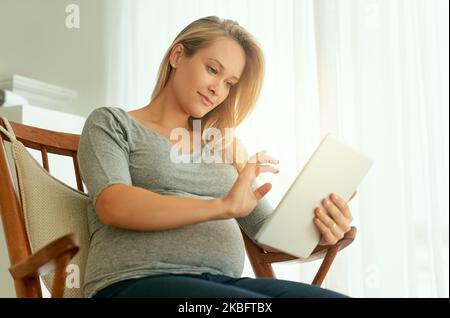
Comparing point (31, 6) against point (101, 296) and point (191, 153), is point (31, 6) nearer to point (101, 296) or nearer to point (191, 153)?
point (191, 153)

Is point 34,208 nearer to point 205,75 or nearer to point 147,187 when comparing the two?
point 147,187

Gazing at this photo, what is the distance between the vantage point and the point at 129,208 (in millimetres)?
1067

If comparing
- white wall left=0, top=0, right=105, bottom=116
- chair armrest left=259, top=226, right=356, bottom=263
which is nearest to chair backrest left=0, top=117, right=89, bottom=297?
chair armrest left=259, top=226, right=356, bottom=263

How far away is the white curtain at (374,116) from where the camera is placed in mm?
2016

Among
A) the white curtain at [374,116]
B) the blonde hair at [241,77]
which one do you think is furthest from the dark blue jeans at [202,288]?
the white curtain at [374,116]

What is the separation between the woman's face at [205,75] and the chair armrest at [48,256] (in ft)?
1.84

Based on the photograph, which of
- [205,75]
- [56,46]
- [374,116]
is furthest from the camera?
[56,46]

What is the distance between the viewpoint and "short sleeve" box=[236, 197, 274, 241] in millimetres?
1397

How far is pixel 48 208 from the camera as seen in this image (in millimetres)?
1241

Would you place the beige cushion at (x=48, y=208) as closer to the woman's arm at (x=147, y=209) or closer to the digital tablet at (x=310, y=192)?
the woman's arm at (x=147, y=209)

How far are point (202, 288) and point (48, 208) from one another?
410 millimetres

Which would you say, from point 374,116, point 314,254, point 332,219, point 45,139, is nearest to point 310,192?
point 332,219

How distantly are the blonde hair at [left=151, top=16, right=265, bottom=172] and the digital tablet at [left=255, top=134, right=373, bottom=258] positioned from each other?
0.29 meters

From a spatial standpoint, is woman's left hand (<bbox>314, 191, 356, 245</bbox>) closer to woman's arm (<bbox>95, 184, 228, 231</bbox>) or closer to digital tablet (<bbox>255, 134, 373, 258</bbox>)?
digital tablet (<bbox>255, 134, 373, 258</bbox>)
